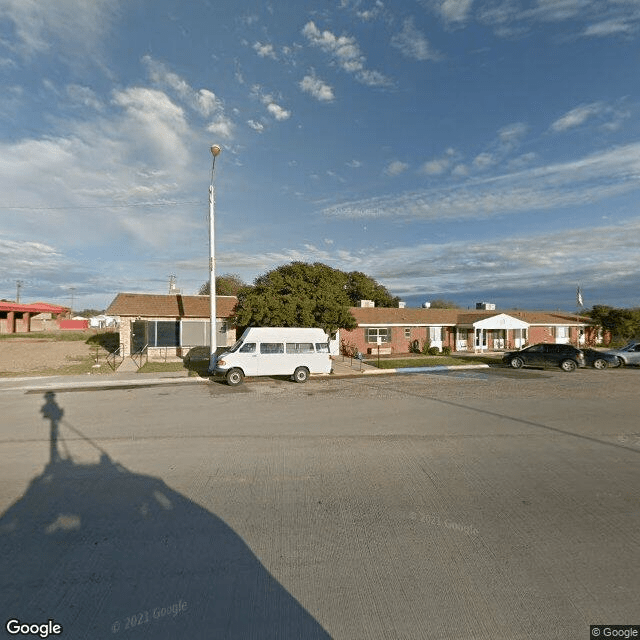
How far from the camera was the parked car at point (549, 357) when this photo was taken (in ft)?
68.8

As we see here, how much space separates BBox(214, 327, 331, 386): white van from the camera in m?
16.1

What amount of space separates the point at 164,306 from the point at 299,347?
535 inches

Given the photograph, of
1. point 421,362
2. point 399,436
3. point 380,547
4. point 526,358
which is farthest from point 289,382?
point 526,358

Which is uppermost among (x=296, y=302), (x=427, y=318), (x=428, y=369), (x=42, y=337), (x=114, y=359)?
(x=296, y=302)

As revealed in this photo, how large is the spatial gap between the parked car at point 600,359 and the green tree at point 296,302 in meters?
14.0

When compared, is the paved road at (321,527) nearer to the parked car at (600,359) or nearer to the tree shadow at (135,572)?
the tree shadow at (135,572)

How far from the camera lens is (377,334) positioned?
3069 centimetres

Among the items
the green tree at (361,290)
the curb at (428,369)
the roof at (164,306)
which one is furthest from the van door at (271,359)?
the green tree at (361,290)

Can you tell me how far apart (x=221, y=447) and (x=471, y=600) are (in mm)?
5439

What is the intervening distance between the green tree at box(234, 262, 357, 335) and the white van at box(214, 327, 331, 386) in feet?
13.5

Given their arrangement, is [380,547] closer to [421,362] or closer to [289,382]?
[289,382]

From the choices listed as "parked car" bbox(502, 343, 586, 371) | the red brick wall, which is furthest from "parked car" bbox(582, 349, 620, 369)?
the red brick wall

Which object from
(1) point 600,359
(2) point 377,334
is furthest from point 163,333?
(1) point 600,359

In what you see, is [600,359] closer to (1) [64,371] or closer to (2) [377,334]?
(2) [377,334]
